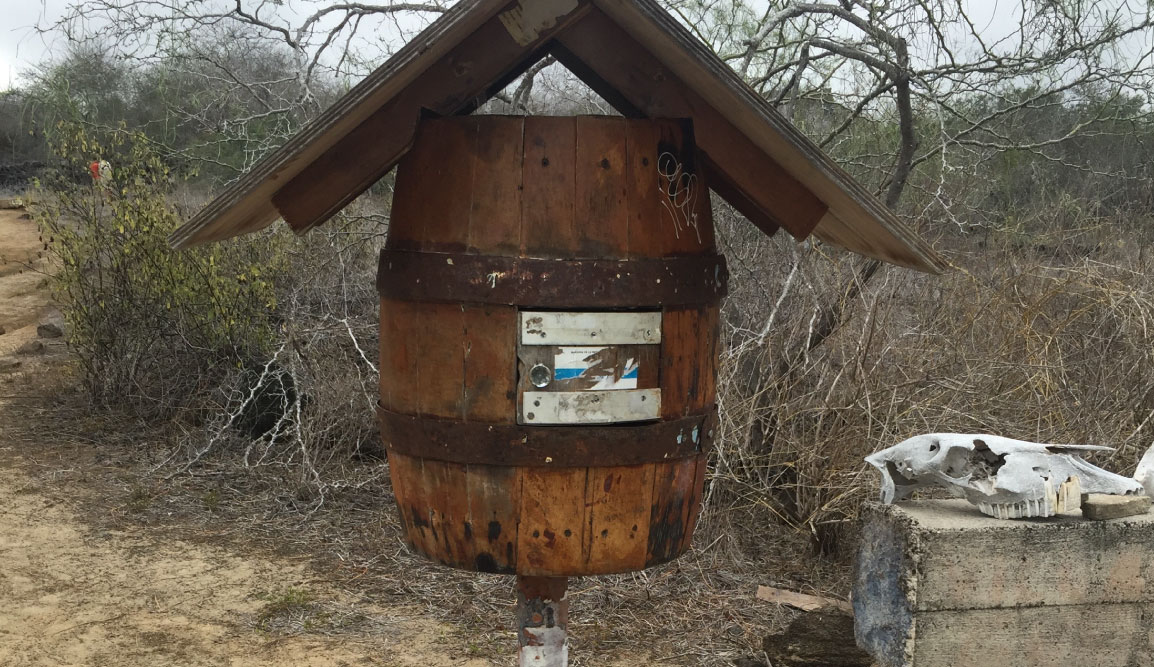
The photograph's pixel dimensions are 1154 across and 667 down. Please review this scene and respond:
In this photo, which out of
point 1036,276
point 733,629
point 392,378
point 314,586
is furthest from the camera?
point 1036,276

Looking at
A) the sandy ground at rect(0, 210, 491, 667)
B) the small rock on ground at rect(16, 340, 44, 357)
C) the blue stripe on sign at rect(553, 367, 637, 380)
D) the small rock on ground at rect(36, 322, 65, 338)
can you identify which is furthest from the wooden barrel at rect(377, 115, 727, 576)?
the small rock on ground at rect(36, 322, 65, 338)

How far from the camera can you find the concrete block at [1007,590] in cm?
340

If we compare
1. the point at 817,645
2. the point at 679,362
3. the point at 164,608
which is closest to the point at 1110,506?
the point at 817,645

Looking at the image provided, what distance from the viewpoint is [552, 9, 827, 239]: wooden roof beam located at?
223cm

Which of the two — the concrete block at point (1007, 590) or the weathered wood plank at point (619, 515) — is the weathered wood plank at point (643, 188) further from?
the concrete block at point (1007, 590)

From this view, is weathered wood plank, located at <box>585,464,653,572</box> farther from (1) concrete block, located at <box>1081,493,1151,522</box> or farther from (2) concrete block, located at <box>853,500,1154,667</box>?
(1) concrete block, located at <box>1081,493,1151,522</box>

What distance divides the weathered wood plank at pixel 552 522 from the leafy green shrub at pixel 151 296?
5.40m

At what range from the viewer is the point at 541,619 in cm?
250

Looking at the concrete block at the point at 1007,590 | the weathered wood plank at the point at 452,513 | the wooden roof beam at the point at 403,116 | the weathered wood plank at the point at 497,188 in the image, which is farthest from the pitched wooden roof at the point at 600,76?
the concrete block at the point at 1007,590

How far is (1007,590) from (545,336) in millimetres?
2172

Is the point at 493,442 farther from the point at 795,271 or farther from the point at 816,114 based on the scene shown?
the point at 816,114

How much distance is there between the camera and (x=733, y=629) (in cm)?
436

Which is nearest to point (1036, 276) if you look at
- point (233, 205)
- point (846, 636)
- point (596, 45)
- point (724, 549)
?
point (724, 549)

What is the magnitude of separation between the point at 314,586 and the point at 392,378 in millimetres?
2808
